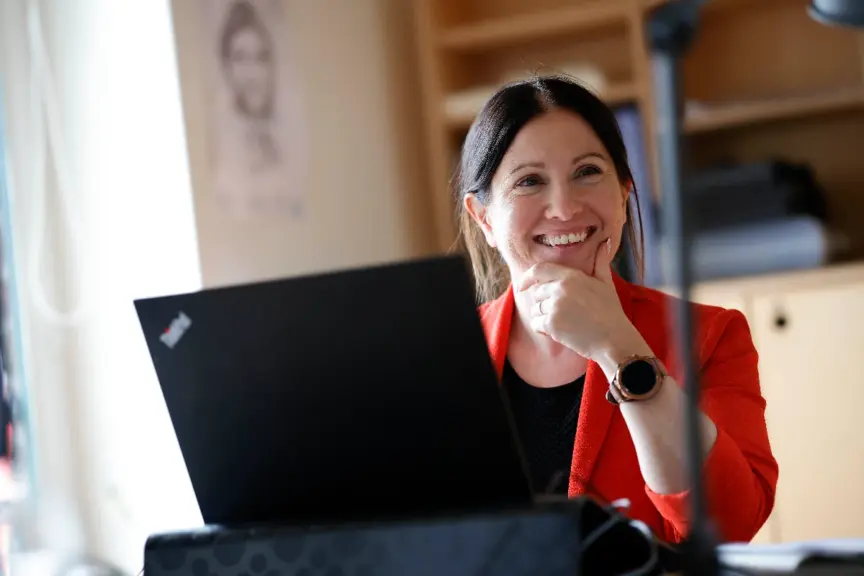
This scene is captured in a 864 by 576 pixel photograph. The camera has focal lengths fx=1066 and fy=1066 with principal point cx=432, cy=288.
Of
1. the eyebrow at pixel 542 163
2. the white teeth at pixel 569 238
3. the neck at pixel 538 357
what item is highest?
the eyebrow at pixel 542 163

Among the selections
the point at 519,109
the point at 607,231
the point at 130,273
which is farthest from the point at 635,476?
the point at 130,273

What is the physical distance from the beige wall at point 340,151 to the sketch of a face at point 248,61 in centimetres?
9

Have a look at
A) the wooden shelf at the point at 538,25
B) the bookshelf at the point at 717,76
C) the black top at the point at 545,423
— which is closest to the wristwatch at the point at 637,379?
the black top at the point at 545,423

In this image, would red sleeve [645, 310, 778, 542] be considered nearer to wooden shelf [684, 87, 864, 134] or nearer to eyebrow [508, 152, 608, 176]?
eyebrow [508, 152, 608, 176]

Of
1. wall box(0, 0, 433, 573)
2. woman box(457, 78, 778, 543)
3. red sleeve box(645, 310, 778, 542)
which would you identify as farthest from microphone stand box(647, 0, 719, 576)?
wall box(0, 0, 433, 573)

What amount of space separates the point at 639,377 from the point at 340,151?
5.13ft

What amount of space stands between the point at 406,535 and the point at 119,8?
4.94 ft

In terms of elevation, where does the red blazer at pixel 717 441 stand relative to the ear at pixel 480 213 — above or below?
below

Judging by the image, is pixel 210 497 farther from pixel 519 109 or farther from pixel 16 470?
pixel 16 470

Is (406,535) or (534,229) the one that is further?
(534,229)

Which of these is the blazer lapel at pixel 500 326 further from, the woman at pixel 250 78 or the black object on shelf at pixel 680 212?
the woman at pixel 250 78

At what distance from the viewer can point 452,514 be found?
2.64ft

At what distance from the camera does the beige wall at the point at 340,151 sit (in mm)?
2021

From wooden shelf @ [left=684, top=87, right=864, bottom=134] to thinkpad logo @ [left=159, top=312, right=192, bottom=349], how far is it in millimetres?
1772
